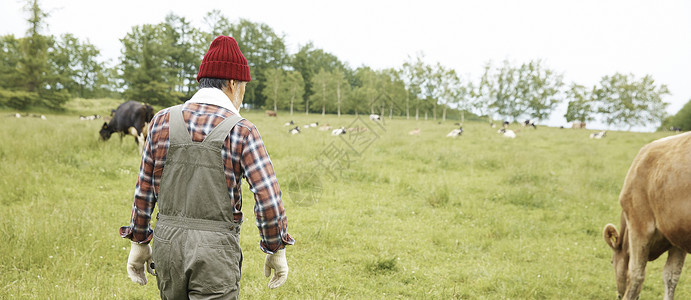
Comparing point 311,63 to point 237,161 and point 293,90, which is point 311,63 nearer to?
point 293,90

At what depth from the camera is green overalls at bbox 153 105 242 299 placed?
77.2 inches

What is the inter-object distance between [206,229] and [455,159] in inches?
478

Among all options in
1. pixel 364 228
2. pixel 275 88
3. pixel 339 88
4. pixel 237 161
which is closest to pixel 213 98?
pixel 237 161

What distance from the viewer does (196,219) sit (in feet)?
6.58

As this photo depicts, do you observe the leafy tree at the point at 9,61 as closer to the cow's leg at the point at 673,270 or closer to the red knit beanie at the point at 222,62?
the red knit beanie at the point at 222,62

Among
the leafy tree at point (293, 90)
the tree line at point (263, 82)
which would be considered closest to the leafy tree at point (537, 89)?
the tree line at point (263, 82)

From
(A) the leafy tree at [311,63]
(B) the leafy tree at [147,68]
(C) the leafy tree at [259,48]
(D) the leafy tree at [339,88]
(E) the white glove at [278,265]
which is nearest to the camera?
(E) the white glove at [278,265]

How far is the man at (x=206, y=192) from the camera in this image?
1.97 metres

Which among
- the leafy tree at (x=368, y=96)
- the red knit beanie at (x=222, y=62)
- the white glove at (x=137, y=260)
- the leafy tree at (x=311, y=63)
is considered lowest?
the white glove at (x=137, y=260)

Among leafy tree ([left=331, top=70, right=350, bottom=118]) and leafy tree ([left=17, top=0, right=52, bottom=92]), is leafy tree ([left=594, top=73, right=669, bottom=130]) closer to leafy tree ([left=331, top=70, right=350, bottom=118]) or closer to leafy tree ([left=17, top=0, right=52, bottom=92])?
leafy tree ([left=331, top=70, right=350, bottom=118])

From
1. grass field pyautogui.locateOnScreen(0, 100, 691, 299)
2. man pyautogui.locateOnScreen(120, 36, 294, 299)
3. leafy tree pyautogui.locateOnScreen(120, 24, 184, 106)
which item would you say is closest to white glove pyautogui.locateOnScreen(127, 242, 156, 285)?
man pyautogui.locateOnScreen(120, 36, 294, 299)

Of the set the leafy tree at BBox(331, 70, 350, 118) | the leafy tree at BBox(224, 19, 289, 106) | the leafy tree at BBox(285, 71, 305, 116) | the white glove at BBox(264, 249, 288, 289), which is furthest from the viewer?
the leafy tree at BBox(224, 19, 289, 106)

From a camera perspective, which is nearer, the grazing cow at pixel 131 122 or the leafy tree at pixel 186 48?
the grazing cow at pixel 131 122

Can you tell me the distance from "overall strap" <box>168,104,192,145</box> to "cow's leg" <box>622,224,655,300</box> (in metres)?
5.02
